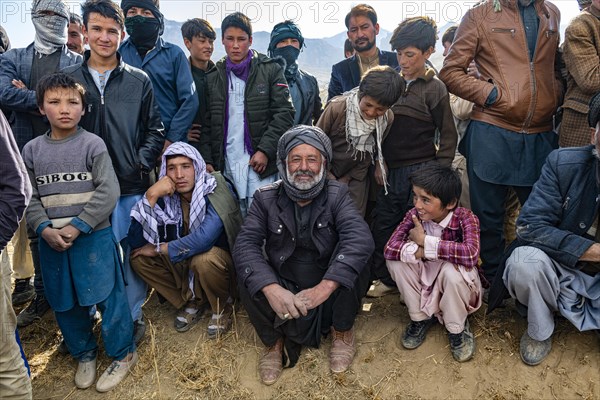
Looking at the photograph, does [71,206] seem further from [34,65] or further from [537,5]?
[537,5]

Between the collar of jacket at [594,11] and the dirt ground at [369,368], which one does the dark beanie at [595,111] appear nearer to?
the collar of jacket at [594,11]

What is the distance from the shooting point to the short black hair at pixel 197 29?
15.6ft

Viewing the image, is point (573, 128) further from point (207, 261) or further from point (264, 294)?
point (207, 261)

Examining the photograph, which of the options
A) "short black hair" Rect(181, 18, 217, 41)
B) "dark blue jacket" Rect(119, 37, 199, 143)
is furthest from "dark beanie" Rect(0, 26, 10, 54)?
"short black hair" Rect(181, 18, 217, 41)

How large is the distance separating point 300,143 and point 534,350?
2.33 m

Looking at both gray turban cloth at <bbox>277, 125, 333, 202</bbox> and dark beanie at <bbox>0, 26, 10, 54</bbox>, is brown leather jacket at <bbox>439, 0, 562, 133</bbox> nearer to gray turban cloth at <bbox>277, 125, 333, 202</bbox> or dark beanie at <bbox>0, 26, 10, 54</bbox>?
gray turban cloth at <bbox>277, 125, 333, 202</bbox>

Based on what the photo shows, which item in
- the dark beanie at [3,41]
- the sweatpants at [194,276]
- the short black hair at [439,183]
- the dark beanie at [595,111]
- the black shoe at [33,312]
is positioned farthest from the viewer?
the dark beanie at [3,41]

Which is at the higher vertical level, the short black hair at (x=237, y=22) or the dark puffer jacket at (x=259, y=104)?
the short black hair at (x=237, y=22)

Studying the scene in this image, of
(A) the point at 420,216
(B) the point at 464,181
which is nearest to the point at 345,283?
(A) the point at 420,216

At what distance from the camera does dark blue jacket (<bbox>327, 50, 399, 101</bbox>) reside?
4.82 meters

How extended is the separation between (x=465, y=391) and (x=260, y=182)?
2.51m

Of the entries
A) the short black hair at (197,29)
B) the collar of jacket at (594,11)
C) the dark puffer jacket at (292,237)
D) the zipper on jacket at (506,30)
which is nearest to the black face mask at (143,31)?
the short black hair at (197,29)

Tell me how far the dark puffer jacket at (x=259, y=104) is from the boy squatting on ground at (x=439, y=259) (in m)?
1.48

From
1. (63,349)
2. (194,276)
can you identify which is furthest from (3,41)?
(194,276)
